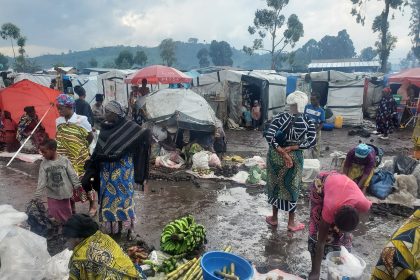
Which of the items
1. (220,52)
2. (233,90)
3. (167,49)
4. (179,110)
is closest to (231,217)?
(179,110)

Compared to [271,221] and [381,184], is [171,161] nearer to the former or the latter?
[271,221]

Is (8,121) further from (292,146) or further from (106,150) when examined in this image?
(292,146)

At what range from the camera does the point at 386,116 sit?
1289cm

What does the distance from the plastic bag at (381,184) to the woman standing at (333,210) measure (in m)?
3.38

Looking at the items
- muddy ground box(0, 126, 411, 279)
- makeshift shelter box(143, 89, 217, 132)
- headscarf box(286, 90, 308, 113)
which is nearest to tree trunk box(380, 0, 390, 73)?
makeshift shelter box(143, 89, 217, 132)

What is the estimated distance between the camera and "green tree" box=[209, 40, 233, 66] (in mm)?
68200

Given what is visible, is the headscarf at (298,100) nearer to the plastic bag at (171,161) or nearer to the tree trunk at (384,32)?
the plastic bag at (171,161)

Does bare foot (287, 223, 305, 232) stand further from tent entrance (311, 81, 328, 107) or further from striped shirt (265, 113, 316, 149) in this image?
tent entrance (311, 81, 328, 107)

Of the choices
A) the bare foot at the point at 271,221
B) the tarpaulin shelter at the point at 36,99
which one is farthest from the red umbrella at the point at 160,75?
the bare foot at the point at 271,221

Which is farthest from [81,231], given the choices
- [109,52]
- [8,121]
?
[109,52]

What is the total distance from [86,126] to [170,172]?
3361 millimetres

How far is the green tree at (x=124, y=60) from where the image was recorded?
1838 inches

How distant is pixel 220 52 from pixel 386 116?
191 feet

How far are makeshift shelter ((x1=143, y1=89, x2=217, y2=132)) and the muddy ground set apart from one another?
5.10 ft
